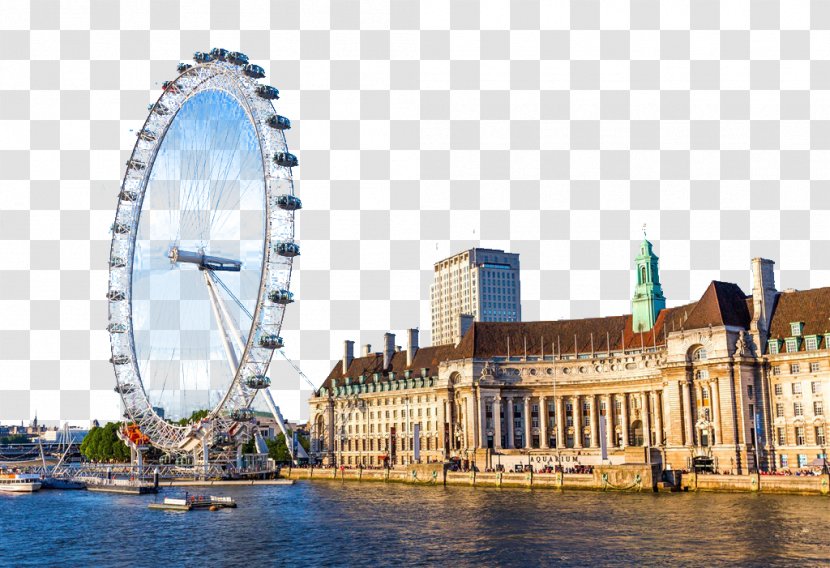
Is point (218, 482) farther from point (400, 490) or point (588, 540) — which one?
point (588, 540)

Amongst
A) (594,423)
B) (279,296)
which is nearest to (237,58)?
(279,296)

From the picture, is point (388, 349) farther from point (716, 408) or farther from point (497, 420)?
point (716, 408)

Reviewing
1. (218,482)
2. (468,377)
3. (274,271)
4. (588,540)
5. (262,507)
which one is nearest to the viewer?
(588,540)

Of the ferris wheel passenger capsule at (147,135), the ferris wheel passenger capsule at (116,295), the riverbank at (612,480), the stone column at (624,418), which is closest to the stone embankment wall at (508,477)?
the riverbank at (612,480)

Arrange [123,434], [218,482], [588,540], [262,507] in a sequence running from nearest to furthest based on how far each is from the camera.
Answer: [588,540] < [262,507] < [218,482] < [123,434]

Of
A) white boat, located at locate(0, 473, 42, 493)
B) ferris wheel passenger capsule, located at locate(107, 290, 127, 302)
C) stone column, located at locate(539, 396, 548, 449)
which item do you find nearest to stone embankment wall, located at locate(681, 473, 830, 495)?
stone column, located at locate(539, 396, 548, 449)

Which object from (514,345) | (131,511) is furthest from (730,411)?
(131,511)
